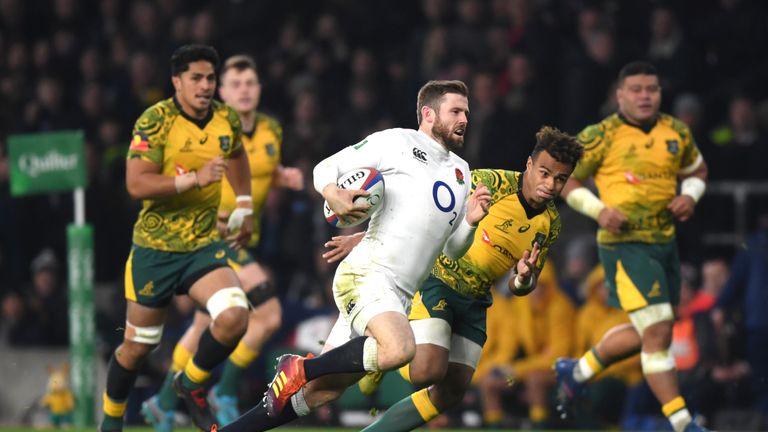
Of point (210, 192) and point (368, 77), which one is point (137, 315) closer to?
point (210, 192)

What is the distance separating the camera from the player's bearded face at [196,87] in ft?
33.4

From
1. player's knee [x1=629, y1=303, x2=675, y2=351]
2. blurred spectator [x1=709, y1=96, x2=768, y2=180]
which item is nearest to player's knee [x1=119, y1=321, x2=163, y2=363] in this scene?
player's knee [x1=629, y1=303, x2=675, y2=351]

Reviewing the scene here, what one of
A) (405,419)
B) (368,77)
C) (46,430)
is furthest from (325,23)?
(405,419)

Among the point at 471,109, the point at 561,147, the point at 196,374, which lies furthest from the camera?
the point at 471,109

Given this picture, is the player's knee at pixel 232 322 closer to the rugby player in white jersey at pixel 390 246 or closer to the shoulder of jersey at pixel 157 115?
the shoulder of jersey at pixel 157 115

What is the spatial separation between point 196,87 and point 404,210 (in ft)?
7.89

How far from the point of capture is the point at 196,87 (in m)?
10.2

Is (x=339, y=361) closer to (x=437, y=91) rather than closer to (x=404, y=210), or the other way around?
(x=404, y=210)

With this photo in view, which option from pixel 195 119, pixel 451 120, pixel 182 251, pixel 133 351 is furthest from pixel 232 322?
pixel 451 120

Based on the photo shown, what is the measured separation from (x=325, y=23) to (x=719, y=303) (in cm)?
606

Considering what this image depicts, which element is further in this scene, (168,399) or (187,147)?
(168,399)

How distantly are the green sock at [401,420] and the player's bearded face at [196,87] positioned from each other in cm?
254

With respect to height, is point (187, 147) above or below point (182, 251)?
above

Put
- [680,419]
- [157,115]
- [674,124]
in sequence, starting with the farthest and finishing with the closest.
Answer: [674,124] → [680,419] → [157,115]
